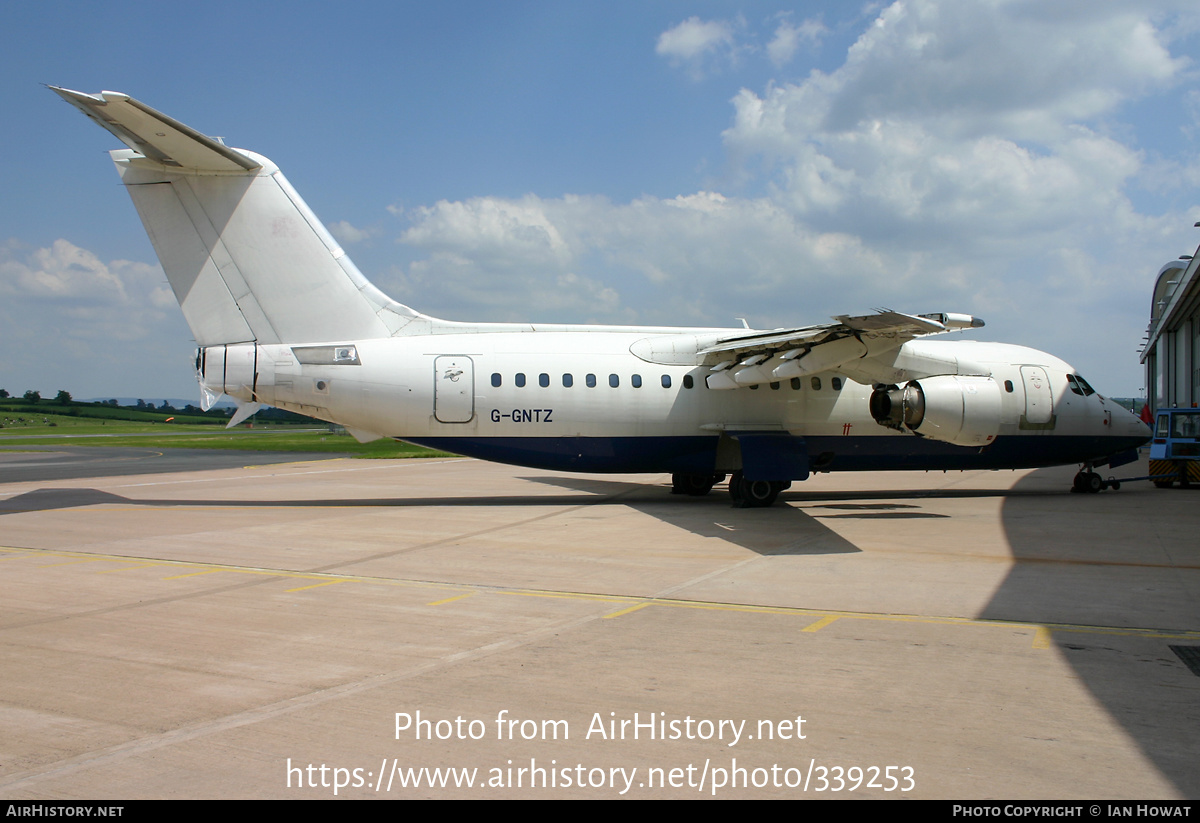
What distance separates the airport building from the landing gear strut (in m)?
19.7

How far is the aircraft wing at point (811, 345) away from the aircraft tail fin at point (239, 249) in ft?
25.5

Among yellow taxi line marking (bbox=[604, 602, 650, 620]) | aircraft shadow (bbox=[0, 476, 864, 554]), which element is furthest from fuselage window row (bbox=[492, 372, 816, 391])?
yellow taxi line marking (bbox=[604, 602, 650, 620])

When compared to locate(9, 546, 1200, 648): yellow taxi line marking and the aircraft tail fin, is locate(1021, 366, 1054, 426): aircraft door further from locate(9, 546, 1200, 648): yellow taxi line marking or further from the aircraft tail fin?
the aircraft tail fin

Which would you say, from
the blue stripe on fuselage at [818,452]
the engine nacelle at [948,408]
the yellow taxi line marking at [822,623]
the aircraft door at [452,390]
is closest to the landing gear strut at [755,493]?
the blue stripe on fuselage at [818,452]

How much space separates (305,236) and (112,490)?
10.3 meters

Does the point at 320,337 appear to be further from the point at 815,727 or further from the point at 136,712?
the point at 815,727

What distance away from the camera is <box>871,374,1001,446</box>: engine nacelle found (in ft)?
54.4

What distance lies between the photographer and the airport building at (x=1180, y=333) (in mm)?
32562

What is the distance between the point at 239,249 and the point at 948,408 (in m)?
14.7

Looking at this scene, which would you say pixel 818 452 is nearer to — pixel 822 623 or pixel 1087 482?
pixel 1087 482

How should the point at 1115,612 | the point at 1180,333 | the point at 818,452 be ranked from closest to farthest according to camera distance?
1. the point at 1115,612
2. the point at 818,452
3. the point at 1180,333

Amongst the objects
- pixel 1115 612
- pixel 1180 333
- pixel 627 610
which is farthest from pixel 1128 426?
pixel 1180 333

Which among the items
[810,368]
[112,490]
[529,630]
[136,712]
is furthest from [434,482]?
[136,712]

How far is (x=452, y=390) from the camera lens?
1692 centimetres
